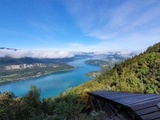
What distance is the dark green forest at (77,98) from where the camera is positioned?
9.75 m

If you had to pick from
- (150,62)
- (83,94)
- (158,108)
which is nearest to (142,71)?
(150,62)

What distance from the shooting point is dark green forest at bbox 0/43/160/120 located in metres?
9.75

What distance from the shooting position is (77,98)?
20.8m

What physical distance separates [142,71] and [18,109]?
154 feet

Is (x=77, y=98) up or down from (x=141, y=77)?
up

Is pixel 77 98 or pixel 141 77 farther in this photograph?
pixel 141 77

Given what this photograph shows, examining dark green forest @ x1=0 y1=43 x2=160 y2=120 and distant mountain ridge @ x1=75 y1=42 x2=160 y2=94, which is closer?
dark green forest @ x1=0 y1=43 x2=160 y2=120

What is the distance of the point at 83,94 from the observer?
21.4 meters

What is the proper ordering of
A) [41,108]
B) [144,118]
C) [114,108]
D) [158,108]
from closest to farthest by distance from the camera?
[144,118] → [158,108] → [114,108] → [41,108]

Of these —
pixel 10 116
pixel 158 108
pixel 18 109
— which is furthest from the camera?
pixel 18 109

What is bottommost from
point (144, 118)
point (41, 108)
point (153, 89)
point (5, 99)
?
point (153, 89)

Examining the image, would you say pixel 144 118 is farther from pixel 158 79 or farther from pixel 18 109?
pixel 158 79

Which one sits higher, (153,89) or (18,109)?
(18,109)

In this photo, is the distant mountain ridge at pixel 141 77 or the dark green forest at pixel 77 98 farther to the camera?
the distant mountain ridge at pixel 141 77
